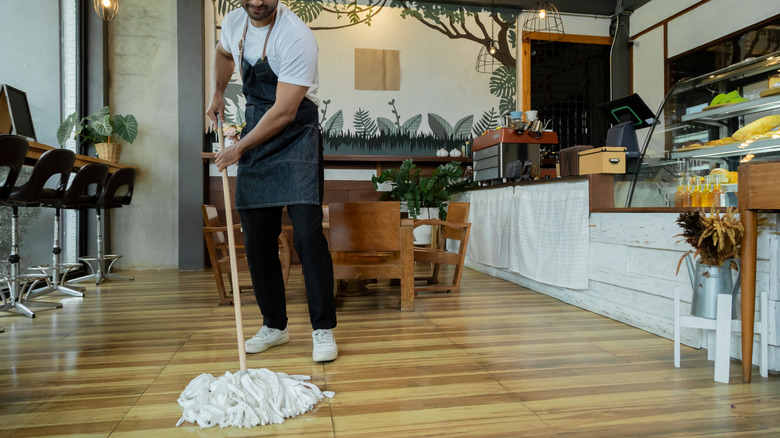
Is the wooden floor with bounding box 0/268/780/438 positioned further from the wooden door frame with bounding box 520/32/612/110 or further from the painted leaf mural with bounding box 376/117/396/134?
the wooden door frame with bounding box 520/32/612/110

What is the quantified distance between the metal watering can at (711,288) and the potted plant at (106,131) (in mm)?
5391

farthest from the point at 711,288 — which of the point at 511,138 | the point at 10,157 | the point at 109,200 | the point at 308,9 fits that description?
the point at 308,9

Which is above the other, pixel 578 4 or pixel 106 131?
pixel 578 4

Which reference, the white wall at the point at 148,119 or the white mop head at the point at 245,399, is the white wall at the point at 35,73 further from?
the white mop head at the point at 245,399

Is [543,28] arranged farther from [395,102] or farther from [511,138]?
[511,138]

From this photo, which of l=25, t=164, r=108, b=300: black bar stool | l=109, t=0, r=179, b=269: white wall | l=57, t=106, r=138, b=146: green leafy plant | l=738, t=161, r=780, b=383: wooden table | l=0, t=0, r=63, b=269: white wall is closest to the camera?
l=738, t=161, r=780, b=383: wooden table

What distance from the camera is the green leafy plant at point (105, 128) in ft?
16.7

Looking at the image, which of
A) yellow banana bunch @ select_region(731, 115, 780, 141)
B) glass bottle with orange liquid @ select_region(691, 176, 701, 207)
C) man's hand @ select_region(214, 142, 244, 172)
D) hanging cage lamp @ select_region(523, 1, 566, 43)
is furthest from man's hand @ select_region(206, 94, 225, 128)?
hanging cage lamp @ select_region(523, 1, 566, 43)

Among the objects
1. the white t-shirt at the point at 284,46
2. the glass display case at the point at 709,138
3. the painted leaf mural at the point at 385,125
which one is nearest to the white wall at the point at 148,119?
the painted leaf mural at the point at 385,125

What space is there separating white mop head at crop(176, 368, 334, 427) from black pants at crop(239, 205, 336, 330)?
51 cm

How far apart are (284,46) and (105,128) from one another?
161 inches

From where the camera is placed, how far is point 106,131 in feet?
16.7

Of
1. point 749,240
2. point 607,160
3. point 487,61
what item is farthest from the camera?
point 487,61

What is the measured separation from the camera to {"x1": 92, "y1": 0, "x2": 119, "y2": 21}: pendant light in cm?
462
